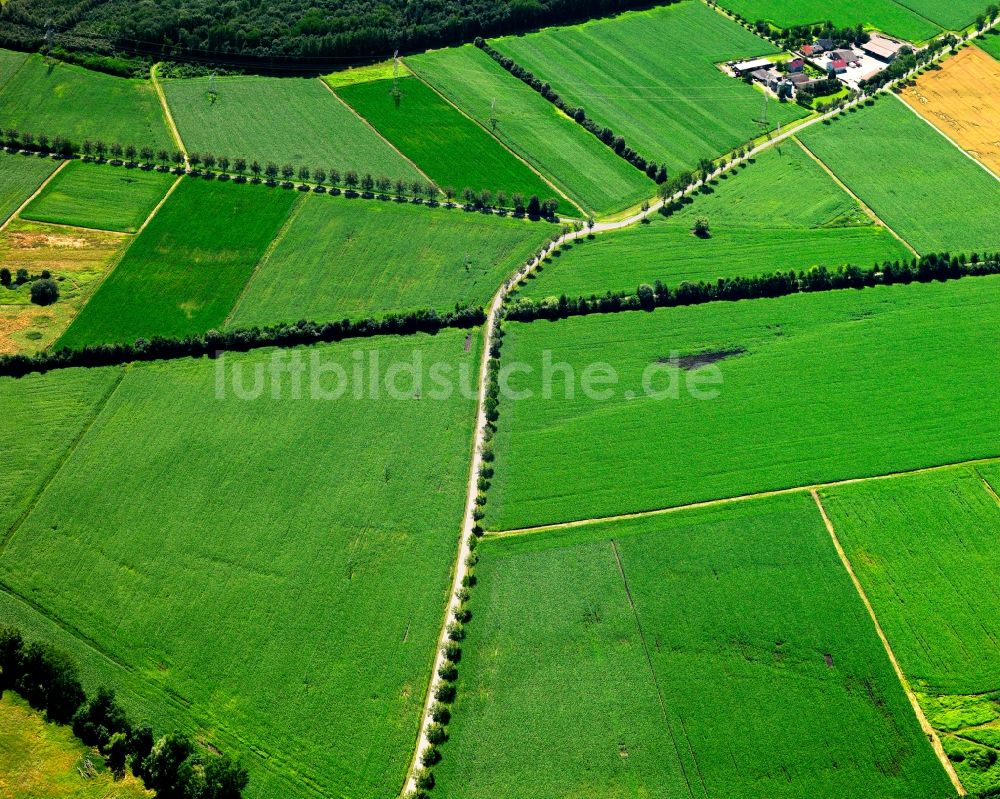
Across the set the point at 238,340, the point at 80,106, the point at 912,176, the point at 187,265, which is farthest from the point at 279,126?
the point at 912,176

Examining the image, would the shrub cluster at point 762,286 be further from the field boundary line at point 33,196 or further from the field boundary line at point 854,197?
the field boundary line at point 33,196

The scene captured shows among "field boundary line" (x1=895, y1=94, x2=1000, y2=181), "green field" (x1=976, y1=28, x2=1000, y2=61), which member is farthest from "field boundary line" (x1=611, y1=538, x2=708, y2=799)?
"green field" (x1=976, y1=28, x2=1000, y2=61)

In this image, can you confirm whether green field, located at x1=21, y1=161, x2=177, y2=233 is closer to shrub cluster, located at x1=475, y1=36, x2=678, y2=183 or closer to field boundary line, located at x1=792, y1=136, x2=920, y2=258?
shrub cluster, located at x1=475, y1=36, x2=678, y2=183

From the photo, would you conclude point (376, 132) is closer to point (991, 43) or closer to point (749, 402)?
point (749, 402)

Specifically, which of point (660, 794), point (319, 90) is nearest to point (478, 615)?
point (660, 794)


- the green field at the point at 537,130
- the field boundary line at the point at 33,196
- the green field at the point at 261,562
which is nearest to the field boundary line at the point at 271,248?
the green field at the point at 261,562

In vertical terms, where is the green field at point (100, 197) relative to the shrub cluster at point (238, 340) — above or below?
above
